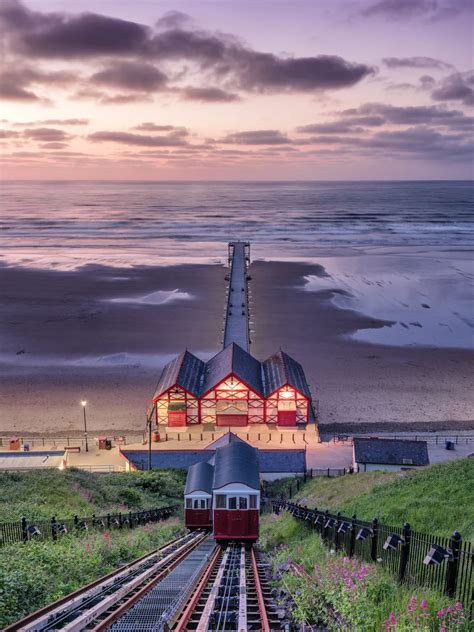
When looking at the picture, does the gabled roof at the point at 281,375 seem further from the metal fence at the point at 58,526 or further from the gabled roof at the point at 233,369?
the metal fence at the point at 58,526

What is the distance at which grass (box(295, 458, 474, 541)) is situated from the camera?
14.3 meters

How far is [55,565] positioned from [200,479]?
10849 millimetres

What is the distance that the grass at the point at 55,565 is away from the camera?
33.5 ft

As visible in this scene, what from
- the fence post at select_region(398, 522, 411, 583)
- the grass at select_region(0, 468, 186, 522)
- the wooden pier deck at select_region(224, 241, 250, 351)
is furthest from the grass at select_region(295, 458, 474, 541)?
the wooden pier deck at select_region(224, 241, 250, 351)

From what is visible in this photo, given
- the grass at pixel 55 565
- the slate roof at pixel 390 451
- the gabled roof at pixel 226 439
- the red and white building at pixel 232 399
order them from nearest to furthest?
the grass at pixel 55 565, the gabled roof at pixel 226 439, the slate roof at pixel 390 451, the red and white building at pixel 232 399

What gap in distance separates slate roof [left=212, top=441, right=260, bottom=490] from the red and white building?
1330 centimetres

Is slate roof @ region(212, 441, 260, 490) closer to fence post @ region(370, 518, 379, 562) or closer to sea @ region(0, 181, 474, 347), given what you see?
fence post @ region(370, 518, 379, 562)

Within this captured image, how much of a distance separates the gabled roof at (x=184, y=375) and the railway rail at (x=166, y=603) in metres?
23.0

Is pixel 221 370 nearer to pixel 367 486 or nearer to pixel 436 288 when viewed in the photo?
pixel 367 486

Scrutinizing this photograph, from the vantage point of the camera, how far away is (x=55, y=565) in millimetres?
12500

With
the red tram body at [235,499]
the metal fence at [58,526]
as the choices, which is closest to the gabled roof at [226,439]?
the red tram body at [235,499]

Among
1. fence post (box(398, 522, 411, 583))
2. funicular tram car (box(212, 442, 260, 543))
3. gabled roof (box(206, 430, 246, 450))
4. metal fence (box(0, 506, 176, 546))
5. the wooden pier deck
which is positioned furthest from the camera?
the wooden pier deck

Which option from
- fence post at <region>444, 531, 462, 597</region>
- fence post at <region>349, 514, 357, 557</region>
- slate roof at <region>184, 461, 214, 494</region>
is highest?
fence post at <region>444, 531, 462, 597</region>

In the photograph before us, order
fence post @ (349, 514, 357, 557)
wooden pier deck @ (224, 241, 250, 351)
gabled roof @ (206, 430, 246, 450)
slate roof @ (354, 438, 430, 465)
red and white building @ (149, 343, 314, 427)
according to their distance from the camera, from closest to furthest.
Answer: fence post @ (349, 514, 357, 557), gabled roof @ (206, 430, 246, 450), slate roof @ (354, 438, 430, 465), red and white building @ (149, 343, 314, 427), wooden pier deck @ (224, 241, 250, 351)
